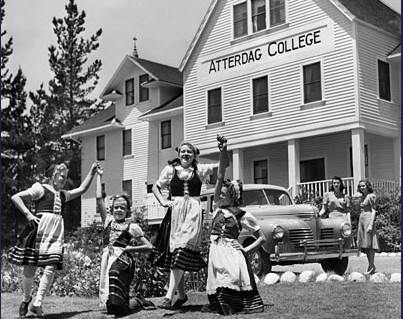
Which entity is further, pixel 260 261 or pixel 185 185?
pixel 260 261

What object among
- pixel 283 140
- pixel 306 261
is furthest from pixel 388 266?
pixel 283 140

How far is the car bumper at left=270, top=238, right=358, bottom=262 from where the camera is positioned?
8094 mm

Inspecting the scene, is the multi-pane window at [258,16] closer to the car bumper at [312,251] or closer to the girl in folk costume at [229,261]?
the car bumper at [312,251]

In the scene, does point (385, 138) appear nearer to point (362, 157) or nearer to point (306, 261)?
point (362, 157)

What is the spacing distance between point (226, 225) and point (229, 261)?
0.91 feet

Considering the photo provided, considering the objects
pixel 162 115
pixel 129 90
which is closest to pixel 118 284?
pixel 162 115

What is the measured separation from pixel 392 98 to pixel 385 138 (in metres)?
0.71

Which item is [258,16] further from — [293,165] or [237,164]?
[293,165]

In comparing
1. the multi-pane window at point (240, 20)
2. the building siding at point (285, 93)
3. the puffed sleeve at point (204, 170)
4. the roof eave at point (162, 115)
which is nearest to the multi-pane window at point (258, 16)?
the multi-pane window at point (240, 20)

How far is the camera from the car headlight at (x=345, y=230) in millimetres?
8734

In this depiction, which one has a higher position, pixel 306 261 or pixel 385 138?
pixel 385 138

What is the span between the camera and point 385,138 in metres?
12.3

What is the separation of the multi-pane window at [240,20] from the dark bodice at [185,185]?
883cm

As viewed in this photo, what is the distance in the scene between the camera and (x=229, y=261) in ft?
17.1
